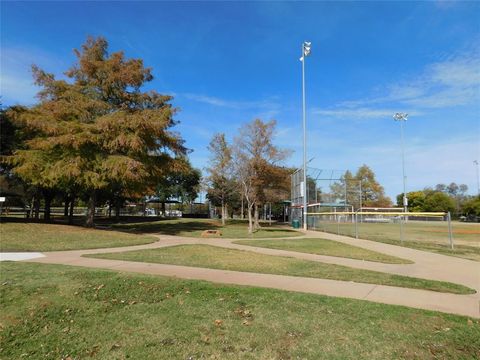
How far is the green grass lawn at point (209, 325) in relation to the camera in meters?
4.44

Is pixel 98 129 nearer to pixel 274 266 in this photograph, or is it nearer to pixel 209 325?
pixel 274 266

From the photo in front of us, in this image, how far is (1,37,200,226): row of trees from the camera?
65.5 ft

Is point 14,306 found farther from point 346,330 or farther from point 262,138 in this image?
point 262,138

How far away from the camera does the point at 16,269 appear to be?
28.7ft

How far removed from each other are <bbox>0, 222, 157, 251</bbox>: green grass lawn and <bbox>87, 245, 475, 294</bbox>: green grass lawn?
292 cm

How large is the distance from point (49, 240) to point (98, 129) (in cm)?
665

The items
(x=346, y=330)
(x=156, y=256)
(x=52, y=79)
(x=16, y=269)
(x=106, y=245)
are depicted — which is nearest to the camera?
(x=346, y=330)

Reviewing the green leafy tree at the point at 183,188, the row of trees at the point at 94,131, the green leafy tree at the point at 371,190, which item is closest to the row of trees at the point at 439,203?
the green leafy tree at the point at 371,190

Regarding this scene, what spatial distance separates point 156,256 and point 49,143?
1150cm

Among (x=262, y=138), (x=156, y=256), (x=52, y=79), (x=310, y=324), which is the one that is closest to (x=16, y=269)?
(x=156, y=256)

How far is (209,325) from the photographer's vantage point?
5.18 metres

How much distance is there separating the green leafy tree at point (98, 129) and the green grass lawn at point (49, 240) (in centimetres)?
278

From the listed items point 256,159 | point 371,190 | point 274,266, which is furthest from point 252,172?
point 371,190

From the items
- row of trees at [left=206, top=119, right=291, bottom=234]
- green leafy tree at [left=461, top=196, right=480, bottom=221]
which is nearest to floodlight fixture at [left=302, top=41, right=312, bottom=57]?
row of trees at [left=206, top=119, right=291, bottom=234]
